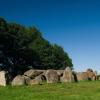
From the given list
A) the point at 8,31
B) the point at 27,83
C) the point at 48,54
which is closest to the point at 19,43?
the point at 8,31

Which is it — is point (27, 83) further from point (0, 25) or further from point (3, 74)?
point (0, 25)

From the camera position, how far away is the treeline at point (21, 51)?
254 ft

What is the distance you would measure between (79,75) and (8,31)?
34341 mm

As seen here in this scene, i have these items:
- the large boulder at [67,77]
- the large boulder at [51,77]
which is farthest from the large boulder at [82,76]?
the large boulder at [51,77]

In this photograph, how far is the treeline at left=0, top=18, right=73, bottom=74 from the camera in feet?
254

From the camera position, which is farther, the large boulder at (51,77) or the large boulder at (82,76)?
the large boulder at (82,76)

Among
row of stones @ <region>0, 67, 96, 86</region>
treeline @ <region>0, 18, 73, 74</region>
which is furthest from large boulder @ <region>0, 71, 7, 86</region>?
treeline @ <region>0, 18, 73, 74</region>

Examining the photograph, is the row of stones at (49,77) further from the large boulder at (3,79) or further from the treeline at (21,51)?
the treeline at (21,51)

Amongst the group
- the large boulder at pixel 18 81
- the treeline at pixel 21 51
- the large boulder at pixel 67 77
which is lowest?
the large boulder at pixel 18 81

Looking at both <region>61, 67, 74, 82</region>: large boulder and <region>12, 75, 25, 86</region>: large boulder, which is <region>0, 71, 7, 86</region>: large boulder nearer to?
<region>12, 75, 25, 86</region>: large boulder

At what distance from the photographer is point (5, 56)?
79625 millimetres

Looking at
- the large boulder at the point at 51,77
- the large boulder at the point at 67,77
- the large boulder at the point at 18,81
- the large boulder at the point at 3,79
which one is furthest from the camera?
the large boulder at the point at 67,77

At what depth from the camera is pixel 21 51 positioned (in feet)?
261

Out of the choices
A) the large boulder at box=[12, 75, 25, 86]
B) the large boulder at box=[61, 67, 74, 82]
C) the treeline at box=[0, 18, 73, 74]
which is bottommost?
the large boulder at box=[12, 75, 25, 86]
